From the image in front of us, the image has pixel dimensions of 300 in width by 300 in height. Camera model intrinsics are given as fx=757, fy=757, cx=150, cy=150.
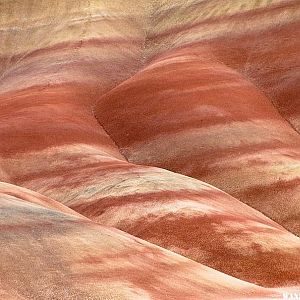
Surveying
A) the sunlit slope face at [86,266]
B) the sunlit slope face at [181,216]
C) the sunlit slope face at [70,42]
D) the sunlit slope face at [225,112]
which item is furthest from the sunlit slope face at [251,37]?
the sunlit slope face at [86,266]

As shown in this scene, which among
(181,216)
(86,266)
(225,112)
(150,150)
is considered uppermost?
(86,266)

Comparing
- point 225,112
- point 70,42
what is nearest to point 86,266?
point 225,112

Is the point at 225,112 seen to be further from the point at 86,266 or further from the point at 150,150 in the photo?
the point at 86,266

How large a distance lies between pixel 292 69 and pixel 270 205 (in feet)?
52.3

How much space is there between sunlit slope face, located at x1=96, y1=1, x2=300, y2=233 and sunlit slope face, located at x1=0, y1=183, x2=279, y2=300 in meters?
16.3

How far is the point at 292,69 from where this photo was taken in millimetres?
47625

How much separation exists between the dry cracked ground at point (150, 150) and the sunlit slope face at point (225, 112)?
0.36ft

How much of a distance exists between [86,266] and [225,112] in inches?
1135

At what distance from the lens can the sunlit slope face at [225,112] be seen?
36156 millimetres

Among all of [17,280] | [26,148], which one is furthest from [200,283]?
[26,148]

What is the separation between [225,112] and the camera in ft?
140

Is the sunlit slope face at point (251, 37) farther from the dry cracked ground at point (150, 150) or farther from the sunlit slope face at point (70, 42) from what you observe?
the sunlit slope face at point (70, 42)

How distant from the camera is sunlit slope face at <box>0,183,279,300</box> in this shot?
1360cm

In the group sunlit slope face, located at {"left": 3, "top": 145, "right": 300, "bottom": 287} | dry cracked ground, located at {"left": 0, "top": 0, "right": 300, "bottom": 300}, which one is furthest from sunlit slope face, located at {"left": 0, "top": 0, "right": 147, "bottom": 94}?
sunlit slope face, located at {"left": 3, "top": 145, "right": 300, "bottom": 287}
